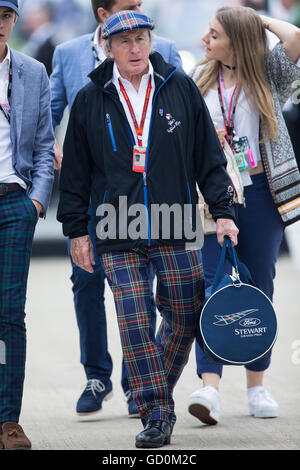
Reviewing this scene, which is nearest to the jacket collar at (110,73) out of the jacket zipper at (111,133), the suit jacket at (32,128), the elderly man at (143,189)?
the elderly man at (143,189)

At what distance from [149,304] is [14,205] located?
769 mm

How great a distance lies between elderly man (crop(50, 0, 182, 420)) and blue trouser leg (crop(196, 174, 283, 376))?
45 cm

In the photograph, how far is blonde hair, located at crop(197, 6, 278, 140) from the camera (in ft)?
17.4

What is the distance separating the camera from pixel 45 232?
556 inches

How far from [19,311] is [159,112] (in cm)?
111

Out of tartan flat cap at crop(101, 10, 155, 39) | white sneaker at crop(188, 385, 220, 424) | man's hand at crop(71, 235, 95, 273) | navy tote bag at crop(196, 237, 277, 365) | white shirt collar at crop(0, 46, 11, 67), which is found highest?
tartan flat cap at crop(101, 10, 155, 39)

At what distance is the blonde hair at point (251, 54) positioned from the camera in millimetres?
5297

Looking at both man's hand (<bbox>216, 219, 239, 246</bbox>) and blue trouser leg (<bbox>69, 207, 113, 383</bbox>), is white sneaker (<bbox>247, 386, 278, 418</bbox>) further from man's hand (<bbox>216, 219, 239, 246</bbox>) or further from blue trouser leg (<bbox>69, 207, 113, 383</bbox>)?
man's hand (<bbox>216, 219, 239, 246</bbox>)

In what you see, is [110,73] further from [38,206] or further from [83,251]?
[83,251]

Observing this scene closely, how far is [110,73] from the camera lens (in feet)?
15.9

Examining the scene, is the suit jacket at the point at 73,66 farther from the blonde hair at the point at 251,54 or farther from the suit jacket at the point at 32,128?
the suit jacket at the point at 32,128

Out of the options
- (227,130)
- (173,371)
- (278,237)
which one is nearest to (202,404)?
(173,371)

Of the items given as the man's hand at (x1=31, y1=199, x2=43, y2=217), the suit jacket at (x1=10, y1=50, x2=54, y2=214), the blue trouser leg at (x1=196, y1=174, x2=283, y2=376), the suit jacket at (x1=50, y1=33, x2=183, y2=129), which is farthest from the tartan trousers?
the suit jacket at (x1=50, y1=33, x2=183, y2=129)

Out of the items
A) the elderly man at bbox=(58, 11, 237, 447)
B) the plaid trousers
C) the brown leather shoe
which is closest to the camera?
the brown leather shoe
